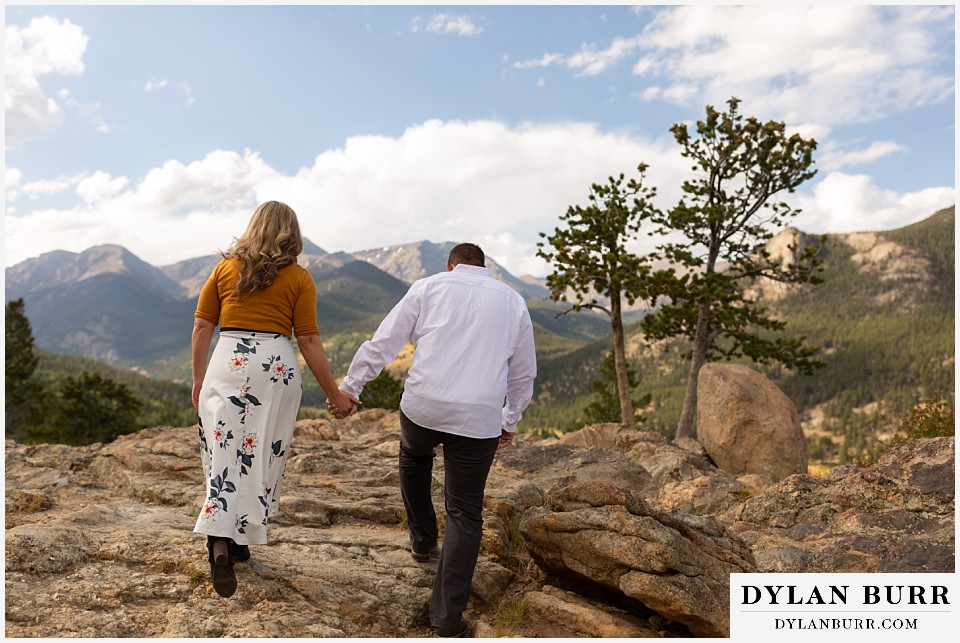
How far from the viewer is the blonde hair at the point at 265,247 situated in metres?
4.92

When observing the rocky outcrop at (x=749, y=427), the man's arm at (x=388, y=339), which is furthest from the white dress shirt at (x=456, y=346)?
the rocky outcrop at (x=749, y=427)

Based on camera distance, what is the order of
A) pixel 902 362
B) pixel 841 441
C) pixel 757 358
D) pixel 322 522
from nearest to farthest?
pixel 322 522 → pixel 757 358 → pixel 841 441 → pixel 902 362

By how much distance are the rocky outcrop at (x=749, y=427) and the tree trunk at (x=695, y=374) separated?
11.9ft

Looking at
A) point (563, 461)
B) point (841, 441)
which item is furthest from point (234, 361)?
point (841, 441)

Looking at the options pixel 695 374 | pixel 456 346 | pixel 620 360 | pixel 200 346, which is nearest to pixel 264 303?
pixel 200 346

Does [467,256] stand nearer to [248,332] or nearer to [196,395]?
[248,332]

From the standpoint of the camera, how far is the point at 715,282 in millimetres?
21719

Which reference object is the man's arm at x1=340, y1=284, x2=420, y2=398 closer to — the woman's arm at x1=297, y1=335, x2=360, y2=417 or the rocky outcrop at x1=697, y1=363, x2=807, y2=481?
the woman's arm at x1=297, y1=335, x2=360, y2=417

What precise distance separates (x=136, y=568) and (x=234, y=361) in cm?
233

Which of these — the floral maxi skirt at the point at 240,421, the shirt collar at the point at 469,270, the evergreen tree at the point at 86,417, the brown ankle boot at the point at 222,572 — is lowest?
the evergreen tree at the point at 86,417

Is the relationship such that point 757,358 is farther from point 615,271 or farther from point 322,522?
point 322,522

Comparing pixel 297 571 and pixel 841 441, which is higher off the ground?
pixel 297 571

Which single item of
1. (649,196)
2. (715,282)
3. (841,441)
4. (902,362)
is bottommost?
(841,441)

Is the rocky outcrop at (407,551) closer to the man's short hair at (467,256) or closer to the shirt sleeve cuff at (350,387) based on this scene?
the shirt sleeve cuff at (350,387)
